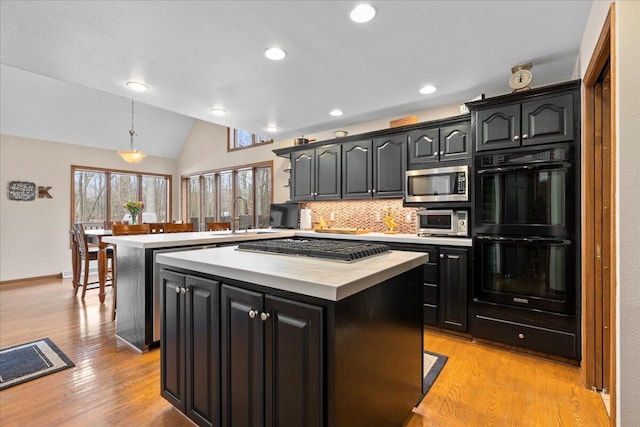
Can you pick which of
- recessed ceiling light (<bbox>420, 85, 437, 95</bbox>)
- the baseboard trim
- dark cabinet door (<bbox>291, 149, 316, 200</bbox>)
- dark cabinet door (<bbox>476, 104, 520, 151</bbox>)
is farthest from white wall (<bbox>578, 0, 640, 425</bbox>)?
the baseboard trim

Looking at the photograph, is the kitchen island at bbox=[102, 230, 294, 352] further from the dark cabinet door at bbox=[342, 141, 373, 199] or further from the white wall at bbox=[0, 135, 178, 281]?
the white wall at bbox=[0, 135, 178, 281]

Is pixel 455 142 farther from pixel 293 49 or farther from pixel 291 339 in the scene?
pixel 291 339

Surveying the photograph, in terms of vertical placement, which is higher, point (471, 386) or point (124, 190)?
point (124, 190)

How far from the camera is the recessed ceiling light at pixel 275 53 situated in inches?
99.7

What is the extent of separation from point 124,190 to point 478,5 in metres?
7.18

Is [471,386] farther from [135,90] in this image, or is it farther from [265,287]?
[135,90]

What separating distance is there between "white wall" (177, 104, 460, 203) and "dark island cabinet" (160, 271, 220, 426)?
345 cm

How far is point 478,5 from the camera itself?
6.47 ft

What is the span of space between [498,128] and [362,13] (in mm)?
1598

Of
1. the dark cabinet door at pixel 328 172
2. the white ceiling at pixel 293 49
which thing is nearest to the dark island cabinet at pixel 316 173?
the dark cabinet door at pixel 328 172

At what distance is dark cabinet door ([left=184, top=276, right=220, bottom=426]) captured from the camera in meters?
1.48

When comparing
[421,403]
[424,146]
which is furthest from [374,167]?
[421,403]

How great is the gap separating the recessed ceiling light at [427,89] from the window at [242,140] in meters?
3.11

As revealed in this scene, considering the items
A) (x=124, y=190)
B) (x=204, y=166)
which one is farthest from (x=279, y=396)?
(x=124, y=190)
